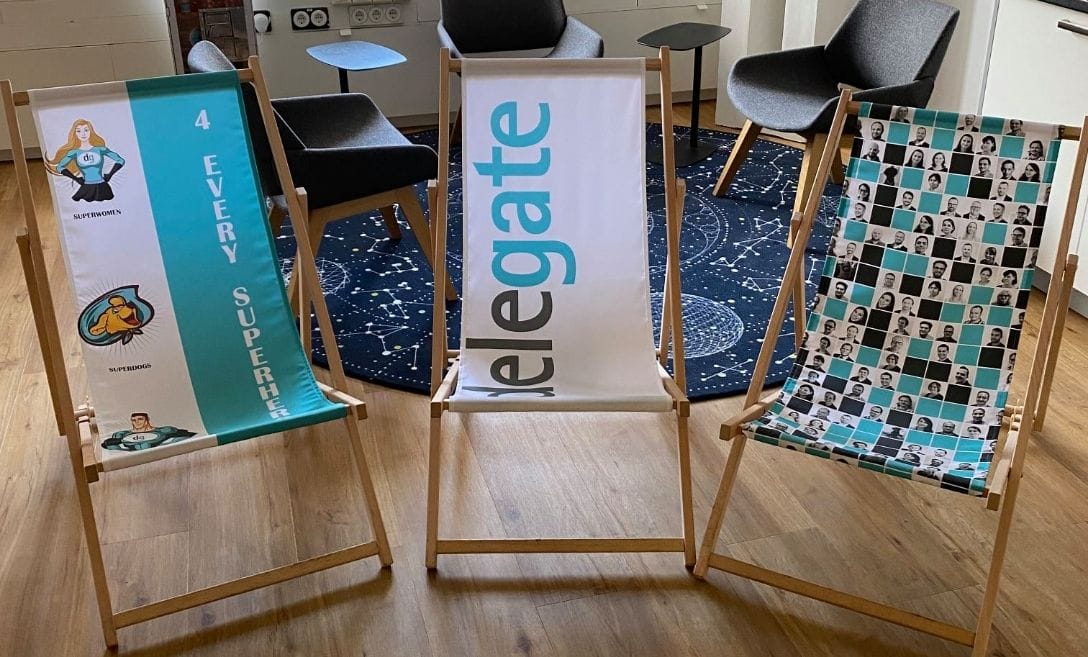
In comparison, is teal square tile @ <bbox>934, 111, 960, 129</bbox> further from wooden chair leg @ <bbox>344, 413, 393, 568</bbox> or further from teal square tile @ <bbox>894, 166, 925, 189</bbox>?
wooden chair leg @ <bbox>344, 413, 393, 568</bbox>

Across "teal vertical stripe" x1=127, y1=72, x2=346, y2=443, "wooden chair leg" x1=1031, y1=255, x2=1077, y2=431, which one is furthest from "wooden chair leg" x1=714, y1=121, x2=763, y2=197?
"teal vertical stripe" x1=127, y1=72, x2=346, y2=443

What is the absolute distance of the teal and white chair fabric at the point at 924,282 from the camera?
2072 mm

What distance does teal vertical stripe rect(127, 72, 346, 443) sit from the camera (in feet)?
6.99

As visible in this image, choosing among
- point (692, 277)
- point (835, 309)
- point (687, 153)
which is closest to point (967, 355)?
point (835, 309)

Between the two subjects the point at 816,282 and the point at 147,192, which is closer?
the point at 147,192

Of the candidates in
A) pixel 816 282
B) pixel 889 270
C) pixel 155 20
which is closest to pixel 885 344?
pixel 889 270

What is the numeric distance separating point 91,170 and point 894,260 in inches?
62.5

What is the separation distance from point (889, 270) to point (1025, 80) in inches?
52.1

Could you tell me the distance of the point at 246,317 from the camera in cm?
219

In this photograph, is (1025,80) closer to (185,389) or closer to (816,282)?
(816,282)

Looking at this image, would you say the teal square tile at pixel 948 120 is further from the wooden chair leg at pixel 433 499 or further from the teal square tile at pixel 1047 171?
the wooden chair leg at pixel 433 499

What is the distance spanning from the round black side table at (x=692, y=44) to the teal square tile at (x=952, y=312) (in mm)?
2236

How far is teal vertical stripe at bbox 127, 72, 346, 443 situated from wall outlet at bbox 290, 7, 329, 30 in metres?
2.47

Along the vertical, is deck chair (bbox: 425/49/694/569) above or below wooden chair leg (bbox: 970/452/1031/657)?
above
